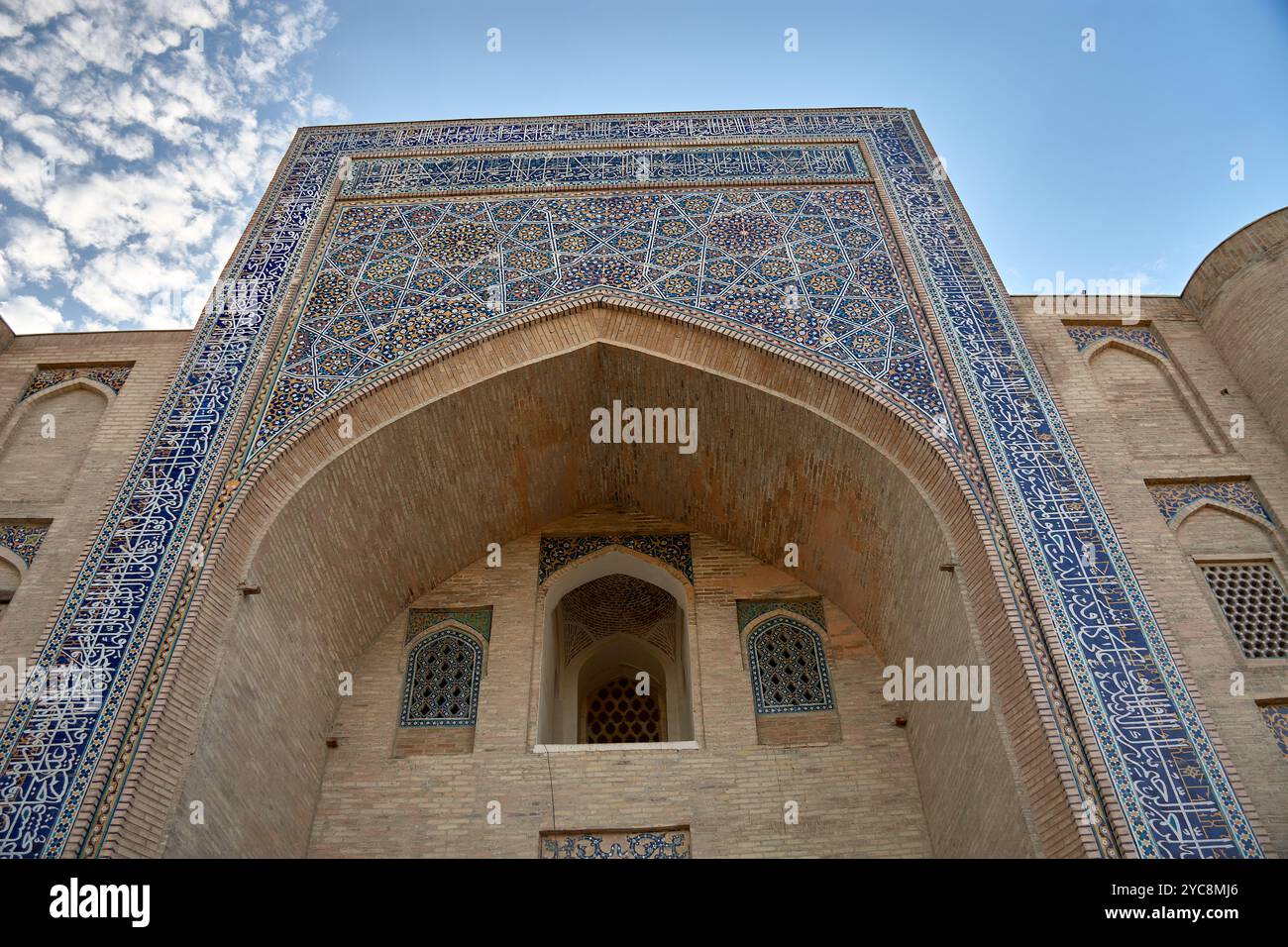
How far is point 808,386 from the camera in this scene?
16.8ft

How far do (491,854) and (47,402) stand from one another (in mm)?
3336

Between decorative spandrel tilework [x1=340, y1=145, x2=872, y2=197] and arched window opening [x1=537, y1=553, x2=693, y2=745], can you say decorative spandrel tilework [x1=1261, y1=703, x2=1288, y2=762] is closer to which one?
arched window opening [x1=537, y1=553, x2=693, y2=745]

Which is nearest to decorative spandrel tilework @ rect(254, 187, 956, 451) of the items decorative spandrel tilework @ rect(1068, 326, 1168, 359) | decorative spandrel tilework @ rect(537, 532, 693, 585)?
decorative spandrel tilework @ rect(1068, 326, 1168, 359)

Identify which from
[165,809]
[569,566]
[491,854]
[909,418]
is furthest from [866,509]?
[165,809]

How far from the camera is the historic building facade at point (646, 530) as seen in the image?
399 cm

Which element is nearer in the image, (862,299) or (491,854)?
(491,854)

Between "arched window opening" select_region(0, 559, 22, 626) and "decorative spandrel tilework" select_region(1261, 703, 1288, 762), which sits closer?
"decorative spandrel tilework" select_region(1261, 703, 1288, 762)

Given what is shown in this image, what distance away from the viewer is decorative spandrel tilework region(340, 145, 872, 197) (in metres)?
6.31

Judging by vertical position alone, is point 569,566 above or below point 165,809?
above

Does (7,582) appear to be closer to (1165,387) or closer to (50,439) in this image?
(50,439)

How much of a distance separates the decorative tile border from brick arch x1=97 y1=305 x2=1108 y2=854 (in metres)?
1.05

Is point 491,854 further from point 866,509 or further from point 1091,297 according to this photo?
point 1091,297
